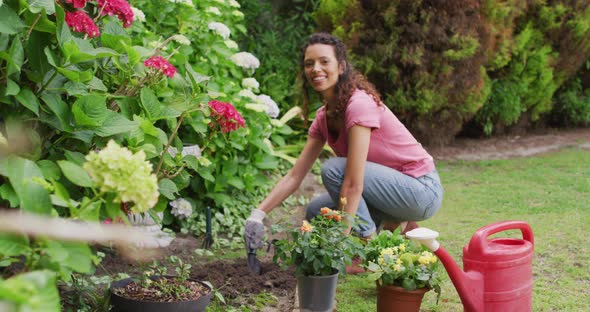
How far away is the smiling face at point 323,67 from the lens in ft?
10.3

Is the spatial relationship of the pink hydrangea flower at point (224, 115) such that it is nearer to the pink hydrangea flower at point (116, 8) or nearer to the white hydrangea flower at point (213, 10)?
the pink hydrangea flower at point (116, 8)

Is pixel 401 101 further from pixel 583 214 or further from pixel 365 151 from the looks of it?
pixel 365 151

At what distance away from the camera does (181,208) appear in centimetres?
369

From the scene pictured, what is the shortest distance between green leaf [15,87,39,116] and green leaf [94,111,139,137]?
17 centimetres

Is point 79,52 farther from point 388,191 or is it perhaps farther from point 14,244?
point 388,191

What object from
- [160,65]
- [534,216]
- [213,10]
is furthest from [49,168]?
[534,216]

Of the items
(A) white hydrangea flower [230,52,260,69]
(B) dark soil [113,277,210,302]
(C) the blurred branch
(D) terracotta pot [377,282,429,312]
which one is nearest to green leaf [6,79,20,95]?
Result: (C) the blurred branch

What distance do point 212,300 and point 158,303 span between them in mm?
497

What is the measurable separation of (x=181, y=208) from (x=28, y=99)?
180 cm

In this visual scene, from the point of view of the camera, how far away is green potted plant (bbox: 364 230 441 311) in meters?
2.46

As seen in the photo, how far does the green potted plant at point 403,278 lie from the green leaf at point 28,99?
4.15 feet

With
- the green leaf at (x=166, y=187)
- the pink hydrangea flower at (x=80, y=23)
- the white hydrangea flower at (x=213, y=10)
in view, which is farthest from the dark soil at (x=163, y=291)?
the white hydrangea flower at (x=213, y=10)

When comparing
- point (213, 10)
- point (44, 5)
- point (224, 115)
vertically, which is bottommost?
point (224, 115)

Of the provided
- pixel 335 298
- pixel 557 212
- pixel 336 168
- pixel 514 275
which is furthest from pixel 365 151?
pixel 557 212
